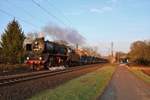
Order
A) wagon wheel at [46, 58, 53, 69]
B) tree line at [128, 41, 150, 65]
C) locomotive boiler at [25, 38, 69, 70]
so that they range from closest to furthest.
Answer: locomotive boiler at [25, 38, 69, 70]
wagon wheel at [46, 58, 53, 69]
tree line at [128, 41, 150, 65]

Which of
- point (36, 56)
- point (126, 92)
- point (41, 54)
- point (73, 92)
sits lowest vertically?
point (126, 92)

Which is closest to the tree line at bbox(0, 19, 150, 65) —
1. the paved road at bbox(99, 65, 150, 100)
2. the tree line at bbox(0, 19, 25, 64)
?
the tree line at bbox(0, 19, 25, 64)

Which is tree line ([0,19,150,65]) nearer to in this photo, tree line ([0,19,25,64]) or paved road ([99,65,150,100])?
tree line ([0,19,25,64])

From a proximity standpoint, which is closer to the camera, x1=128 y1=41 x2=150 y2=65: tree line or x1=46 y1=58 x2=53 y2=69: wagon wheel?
x1=46 y1=58 x2=53 y2=69: wagon wheel

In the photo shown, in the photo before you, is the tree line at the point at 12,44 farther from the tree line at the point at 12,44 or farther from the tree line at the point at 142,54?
the tree line at the point at 142,54

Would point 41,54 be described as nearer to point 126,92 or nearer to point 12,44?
point 12,44

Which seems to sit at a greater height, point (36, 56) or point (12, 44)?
point (12, 44)

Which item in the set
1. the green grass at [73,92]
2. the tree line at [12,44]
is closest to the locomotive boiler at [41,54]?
the tree line at [12,44]

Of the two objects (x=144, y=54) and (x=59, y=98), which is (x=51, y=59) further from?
(x=144, y=54)

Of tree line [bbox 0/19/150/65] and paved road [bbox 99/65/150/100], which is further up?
tree line [bbox 0/19/150/65]

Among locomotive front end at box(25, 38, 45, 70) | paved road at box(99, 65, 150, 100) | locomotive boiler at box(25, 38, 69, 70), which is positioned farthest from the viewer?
locomotive boiler at box(25, 38, 69, 70)

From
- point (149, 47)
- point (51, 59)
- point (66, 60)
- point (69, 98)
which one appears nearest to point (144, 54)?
point (149, 47)

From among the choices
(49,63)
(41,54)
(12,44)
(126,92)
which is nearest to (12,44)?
(12,44)

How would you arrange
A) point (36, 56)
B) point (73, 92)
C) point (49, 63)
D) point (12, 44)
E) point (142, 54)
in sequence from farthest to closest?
point (142, 54) → point (12, 44) → point (49, 63) → point (36, 56) → point (73, 92)
